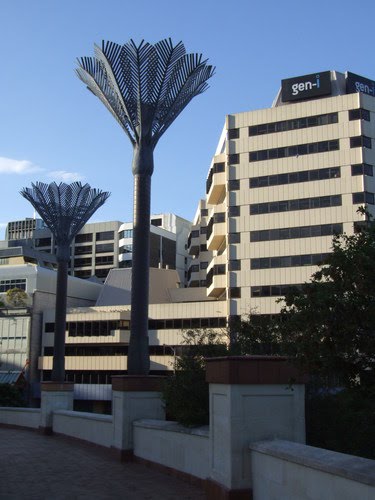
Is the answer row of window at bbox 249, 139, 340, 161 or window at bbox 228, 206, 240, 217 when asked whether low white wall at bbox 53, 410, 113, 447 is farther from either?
row of window at bbox 249, 139, 340, 161

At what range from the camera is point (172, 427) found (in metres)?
14.7

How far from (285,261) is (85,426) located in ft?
132

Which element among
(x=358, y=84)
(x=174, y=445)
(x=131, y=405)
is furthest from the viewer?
(x=358, y=84)

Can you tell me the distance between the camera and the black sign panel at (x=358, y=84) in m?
65.6

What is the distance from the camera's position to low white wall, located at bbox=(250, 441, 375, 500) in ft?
23.0

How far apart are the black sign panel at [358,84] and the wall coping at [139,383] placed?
178 feet

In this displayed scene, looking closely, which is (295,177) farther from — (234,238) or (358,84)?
(358,84)

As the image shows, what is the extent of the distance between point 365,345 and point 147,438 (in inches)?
408

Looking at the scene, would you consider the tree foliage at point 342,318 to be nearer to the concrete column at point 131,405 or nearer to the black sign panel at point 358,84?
the concrete column at point 131,405

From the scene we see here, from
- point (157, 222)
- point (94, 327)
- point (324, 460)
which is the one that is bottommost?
point (324, 460)

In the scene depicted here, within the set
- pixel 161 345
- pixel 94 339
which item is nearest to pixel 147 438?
pixel 161 345

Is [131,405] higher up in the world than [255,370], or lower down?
lower down

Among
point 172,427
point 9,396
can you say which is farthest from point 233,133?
point 172,427

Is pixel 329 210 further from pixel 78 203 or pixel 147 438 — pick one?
pixel 147 438
